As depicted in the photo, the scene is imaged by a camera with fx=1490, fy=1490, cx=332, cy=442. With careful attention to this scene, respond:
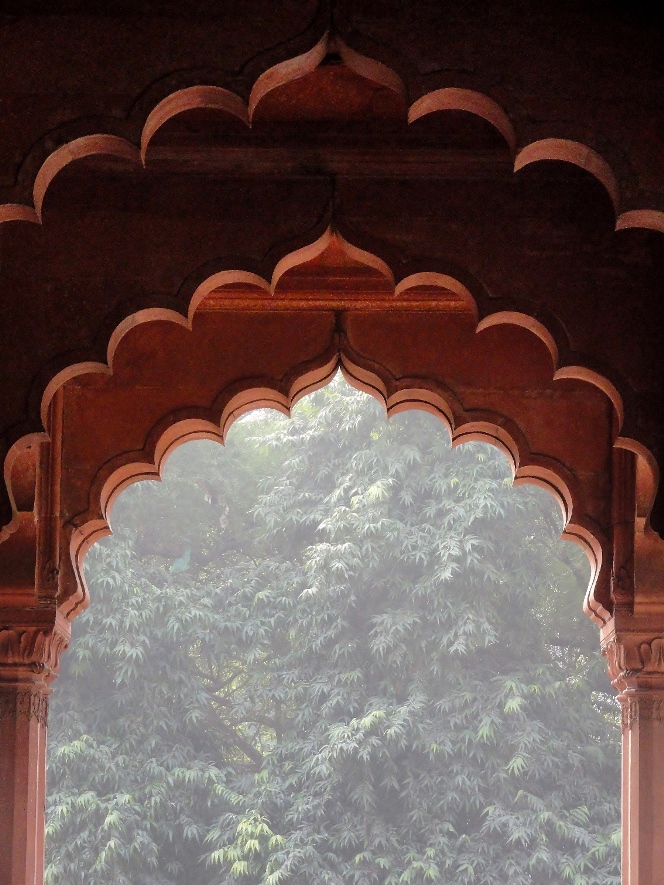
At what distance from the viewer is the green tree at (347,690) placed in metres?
22.0

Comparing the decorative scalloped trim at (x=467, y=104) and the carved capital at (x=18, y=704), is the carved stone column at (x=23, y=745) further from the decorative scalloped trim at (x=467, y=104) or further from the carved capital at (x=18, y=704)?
the decorative scalloped trim at (x=467, y=104)

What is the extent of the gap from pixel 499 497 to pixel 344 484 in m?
2.60

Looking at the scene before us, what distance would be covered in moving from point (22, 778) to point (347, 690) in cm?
1560

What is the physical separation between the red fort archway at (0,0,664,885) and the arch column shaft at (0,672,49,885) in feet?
0.05

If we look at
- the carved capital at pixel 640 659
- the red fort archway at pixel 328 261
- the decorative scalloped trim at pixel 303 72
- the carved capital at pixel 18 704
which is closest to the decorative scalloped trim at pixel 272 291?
the red fort archway at pixel 328 261

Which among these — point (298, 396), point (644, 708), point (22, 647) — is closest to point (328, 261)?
point (298, 396)

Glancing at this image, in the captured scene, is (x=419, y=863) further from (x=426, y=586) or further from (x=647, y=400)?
(x=647, y=400)

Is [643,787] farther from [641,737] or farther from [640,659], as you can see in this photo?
[640,659]

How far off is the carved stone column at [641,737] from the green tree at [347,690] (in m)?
14.2

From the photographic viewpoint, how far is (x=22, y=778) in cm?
778

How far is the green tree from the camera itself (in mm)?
22000

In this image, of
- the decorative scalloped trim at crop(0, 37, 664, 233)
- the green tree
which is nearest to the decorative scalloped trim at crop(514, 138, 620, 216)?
the decorative scalloped trim at crop(0, 37, 664, 233)

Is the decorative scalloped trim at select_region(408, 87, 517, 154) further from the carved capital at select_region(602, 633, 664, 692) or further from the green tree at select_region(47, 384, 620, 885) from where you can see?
the green tree at select_region(47, 384, 620, 885)

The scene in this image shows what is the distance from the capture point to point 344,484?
24.8 meters
